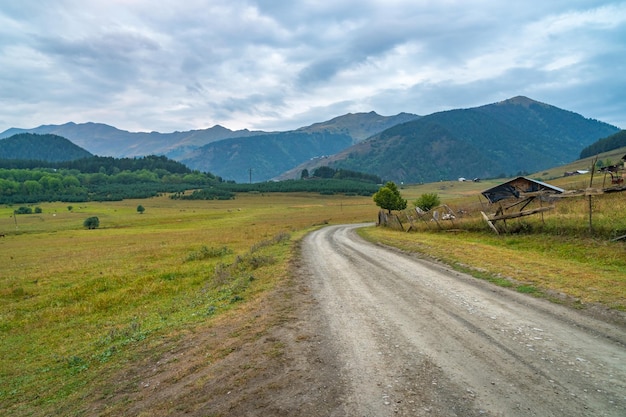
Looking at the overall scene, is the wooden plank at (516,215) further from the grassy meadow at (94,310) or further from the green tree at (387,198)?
the green tree at (387,198)

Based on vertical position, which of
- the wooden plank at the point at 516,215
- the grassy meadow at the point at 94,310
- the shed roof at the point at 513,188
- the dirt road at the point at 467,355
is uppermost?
the shed roof at the point at 513,188

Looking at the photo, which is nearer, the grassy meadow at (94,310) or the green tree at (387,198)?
the grassy meadow at (94,310)

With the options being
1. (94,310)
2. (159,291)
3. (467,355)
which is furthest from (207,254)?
(467,355)

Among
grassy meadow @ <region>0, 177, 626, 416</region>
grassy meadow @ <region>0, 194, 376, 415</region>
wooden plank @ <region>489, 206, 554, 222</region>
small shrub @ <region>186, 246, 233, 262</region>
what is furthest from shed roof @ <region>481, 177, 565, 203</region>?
grassy meadow @ <region>0, 194, 376, 415</region>

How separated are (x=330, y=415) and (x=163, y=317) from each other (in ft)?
39.2

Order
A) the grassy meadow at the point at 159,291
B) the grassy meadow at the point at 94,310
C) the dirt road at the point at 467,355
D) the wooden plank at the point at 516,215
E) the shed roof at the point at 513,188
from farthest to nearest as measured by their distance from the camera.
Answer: the shed roof at the point at 513,188
the wooden plank at the point at 516,215
the grassy meadow at the point at 159,291
the grassy meadow at the point at 94,310
the dirt road at the point at 467,355

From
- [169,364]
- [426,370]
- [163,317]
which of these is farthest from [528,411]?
[163,317]

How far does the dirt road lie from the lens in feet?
20.1

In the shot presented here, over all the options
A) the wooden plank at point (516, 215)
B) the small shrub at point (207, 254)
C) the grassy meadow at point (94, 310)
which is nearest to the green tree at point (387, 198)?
the grassy meadow at point (94, 310)

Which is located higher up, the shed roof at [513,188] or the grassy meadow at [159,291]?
the shed roof at [513,188]

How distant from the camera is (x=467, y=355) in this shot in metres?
8.07

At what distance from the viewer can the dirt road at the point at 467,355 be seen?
20.1 feet

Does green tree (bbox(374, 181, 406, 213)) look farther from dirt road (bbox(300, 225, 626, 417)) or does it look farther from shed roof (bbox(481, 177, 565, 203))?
dirt road (bbox(300, 225, 626, 417))

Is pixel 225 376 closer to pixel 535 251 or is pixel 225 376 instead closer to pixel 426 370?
pixel 426 370
